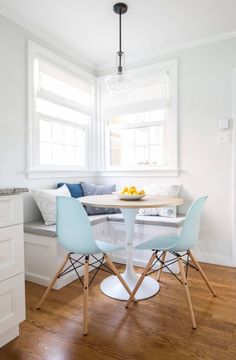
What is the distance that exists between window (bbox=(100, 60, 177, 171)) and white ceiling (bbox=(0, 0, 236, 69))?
379 mm

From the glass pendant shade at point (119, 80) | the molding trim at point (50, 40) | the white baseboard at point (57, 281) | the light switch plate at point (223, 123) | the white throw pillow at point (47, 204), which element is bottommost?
the white baseboard at point (57, 281)

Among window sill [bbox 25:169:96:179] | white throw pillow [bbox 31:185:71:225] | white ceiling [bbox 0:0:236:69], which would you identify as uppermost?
white ceiling [bbox 0:0:236:69]

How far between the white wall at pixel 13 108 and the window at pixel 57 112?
10cm

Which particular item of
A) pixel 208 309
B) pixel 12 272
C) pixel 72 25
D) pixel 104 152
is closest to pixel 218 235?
pixel 208 309

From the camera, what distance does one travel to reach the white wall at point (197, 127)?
8.11 feet

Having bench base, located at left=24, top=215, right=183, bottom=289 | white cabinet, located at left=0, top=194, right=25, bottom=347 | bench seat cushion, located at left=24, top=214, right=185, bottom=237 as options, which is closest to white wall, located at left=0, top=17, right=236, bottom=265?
bench seat cushion, located at left=24, top=214, right=185, bottom=237

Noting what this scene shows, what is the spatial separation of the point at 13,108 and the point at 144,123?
1704mm

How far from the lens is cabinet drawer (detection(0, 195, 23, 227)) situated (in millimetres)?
1402

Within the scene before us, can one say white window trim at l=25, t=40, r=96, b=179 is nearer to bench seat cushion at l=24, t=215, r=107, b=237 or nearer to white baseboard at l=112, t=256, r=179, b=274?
bench seat cushion at l=24, t=215, r=107, b=237

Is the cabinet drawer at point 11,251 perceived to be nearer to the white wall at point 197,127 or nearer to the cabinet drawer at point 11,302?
the cabinet drawer at point 11,302

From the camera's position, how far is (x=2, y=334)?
1.45 m

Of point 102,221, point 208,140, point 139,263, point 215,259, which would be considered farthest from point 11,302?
point 208,140

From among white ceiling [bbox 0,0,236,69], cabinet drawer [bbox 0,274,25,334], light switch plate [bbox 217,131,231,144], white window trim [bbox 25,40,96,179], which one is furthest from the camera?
light switch plate [bbox 217,131,231,144]

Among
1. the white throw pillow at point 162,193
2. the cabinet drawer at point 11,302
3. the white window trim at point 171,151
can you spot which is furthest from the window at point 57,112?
the cabinet drawer at point 11,302
